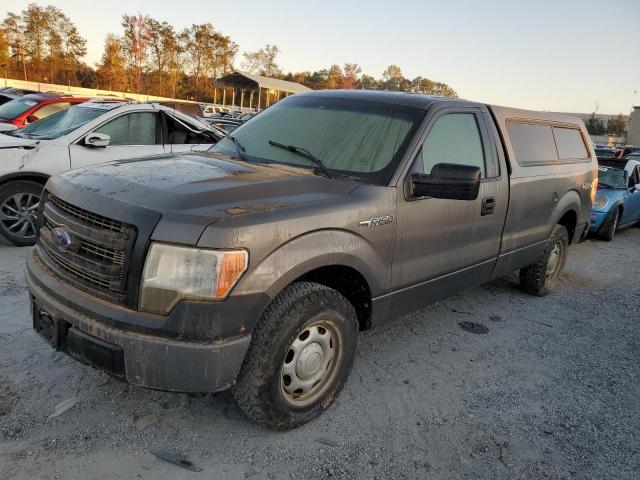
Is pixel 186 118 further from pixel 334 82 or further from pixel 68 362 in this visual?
pixel 334 82

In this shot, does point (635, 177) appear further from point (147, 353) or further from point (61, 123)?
point (147, 353)

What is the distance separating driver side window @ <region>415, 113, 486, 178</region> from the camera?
345cm

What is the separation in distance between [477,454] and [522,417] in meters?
0.59

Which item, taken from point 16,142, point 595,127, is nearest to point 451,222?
point 16,142

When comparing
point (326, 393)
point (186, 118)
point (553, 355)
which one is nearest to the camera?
point (326, 393)

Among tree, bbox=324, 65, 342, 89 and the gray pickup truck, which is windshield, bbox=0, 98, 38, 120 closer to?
the gray pickup truck

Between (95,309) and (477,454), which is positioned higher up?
(95,309)

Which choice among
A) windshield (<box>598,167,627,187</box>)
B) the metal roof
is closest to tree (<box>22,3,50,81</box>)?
the metal roof

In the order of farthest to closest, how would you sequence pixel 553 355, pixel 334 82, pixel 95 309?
pixel 334 82 → pixel 553 355 → pixel 95 309

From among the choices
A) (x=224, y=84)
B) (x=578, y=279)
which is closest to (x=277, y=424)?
(x=578, y=279)

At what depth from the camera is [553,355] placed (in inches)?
166

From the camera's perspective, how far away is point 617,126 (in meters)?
66.4

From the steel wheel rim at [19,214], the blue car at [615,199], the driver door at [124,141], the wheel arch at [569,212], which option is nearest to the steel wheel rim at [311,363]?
the wheel arch at [569,212]

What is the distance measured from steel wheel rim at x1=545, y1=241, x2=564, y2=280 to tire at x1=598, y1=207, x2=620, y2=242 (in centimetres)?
421
